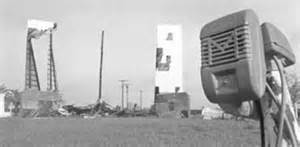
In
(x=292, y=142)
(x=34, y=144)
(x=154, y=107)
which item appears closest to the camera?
(x=292, y=142)

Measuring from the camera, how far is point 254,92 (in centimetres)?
120

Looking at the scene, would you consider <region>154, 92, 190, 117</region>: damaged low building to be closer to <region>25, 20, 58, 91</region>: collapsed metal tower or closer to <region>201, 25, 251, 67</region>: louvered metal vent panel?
<region>25, 20, 58, 91</region>: collapsed metal tower

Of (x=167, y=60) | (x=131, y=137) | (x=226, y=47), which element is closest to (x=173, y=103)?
(x=167, y=60)

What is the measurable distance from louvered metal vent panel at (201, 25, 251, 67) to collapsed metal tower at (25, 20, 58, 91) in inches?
1578

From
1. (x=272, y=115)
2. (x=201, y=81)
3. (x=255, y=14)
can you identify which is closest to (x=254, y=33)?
(x=255, y=14)

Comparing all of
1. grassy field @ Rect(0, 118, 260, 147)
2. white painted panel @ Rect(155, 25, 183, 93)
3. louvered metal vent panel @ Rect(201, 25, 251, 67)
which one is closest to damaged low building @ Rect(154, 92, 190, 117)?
white painted panel @ Rect(155, 25, 183, 93)

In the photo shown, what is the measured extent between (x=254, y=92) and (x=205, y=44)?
199mm

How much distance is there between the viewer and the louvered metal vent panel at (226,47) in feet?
3.93

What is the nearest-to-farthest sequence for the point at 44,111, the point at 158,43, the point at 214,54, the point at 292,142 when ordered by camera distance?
the point at 214,54
the point at 292,142
the point at 44,111
the point at 158,43

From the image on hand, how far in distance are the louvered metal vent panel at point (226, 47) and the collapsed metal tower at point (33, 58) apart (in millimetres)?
40073

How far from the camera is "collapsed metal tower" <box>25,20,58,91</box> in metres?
41.1

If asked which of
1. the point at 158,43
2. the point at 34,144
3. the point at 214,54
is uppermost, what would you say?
the point at 158,43

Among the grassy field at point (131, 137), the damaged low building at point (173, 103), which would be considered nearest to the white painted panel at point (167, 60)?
the damaged low building at point (173, 103)

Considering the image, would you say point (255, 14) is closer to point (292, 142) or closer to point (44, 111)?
point (292, 142)
